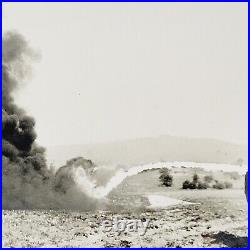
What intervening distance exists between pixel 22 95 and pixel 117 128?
274 centimetres

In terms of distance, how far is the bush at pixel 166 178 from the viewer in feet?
46.1

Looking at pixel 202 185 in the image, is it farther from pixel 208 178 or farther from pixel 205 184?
pixel 208 178

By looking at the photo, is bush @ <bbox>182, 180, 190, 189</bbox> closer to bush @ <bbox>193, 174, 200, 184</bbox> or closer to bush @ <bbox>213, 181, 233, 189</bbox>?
bush @ <bbox>193, 174, 200, 184</bbox>

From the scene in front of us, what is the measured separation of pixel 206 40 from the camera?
47.8ft

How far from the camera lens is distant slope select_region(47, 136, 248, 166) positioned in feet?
45.5

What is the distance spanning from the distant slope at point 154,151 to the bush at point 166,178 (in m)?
0.33

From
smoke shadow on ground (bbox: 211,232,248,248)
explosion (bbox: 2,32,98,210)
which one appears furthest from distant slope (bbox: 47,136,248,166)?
smoke shadow on ground (bbox: 211,232,248,248)

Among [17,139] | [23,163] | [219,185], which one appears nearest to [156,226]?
[219,185]

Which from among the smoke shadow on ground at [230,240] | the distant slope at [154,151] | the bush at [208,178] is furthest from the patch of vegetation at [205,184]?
the smoke shadow on ground at [230,240]

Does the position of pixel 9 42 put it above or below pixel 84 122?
above

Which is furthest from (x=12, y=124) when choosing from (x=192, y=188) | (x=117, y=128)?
(x=192, y=188)

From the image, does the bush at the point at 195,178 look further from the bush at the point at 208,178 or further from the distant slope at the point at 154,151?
the distant slope at the point at 154,151

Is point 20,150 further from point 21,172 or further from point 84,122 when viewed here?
point 84,122

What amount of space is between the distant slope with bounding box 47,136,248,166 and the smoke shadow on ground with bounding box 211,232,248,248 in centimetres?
204
